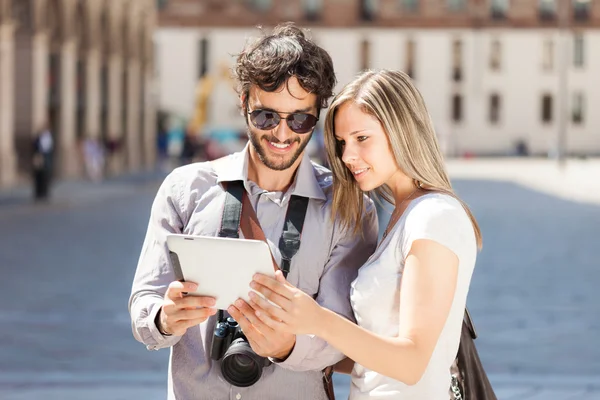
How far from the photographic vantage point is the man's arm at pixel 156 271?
3.21m

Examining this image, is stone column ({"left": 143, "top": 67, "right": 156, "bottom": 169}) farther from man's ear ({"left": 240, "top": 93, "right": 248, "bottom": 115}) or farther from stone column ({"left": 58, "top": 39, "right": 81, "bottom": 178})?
man's ear ({"left": 240, "top": 93, "right": 248, "bottom": 115})

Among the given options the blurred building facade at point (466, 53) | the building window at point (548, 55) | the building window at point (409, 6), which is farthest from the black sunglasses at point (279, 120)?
the building window at point (548, 55)

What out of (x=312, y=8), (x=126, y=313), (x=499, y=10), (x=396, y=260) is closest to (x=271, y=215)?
(x=396, y=260)

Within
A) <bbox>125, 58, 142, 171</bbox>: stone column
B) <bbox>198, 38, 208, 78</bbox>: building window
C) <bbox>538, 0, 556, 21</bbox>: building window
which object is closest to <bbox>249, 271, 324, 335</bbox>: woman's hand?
<bbox>125, 58, 142, 171</bbox>: stone column

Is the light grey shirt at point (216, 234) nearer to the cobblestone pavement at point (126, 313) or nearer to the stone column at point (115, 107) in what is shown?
the cobblestone pavement at point (126, 313)

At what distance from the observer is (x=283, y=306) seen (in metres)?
2.76

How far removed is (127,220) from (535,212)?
30.5 feet

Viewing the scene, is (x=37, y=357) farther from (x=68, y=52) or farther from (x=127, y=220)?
(x=68, y=52)

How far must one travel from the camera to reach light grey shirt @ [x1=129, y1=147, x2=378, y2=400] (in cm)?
327

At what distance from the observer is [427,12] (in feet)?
237

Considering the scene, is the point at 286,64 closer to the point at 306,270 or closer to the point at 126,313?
the point at 306,270

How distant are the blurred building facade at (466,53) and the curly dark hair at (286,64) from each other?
67680 mm

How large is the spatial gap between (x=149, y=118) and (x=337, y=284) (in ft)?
164

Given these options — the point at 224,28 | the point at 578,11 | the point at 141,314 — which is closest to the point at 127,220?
the point at 141,314
